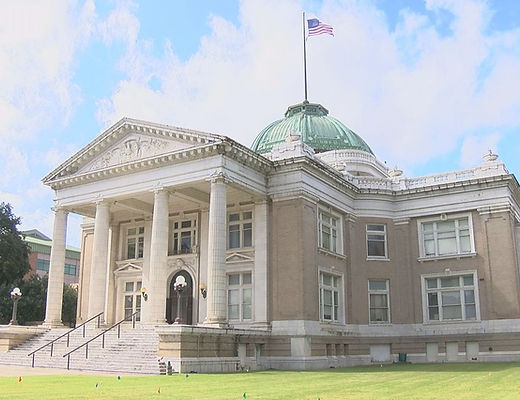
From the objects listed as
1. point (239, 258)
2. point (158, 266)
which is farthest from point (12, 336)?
point (239, 258)

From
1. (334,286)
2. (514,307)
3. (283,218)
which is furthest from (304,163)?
(514,307)

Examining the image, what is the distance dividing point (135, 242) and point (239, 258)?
8.81m

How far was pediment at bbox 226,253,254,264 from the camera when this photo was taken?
3450cm

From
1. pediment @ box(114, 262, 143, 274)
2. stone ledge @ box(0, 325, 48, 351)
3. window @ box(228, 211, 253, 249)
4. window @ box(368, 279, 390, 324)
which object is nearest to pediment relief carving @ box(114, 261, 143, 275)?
pediment @ box(114, 262, 143, 274)

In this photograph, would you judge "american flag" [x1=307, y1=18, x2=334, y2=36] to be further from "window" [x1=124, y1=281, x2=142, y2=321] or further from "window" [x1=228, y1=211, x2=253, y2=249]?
"window" [x1=124, y1=281, x2=142, y2=321]

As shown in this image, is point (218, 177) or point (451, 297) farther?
point (451, 297)

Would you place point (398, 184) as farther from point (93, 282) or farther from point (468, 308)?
point (93, 282)

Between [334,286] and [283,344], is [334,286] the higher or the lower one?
the higher one

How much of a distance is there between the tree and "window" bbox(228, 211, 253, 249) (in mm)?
27120

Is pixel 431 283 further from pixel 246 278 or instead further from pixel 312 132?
pixel 312 132

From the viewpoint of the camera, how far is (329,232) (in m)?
36.8

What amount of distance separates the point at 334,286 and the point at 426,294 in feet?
20.7

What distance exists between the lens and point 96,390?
54.4ft

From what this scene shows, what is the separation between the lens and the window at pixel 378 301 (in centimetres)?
3844
